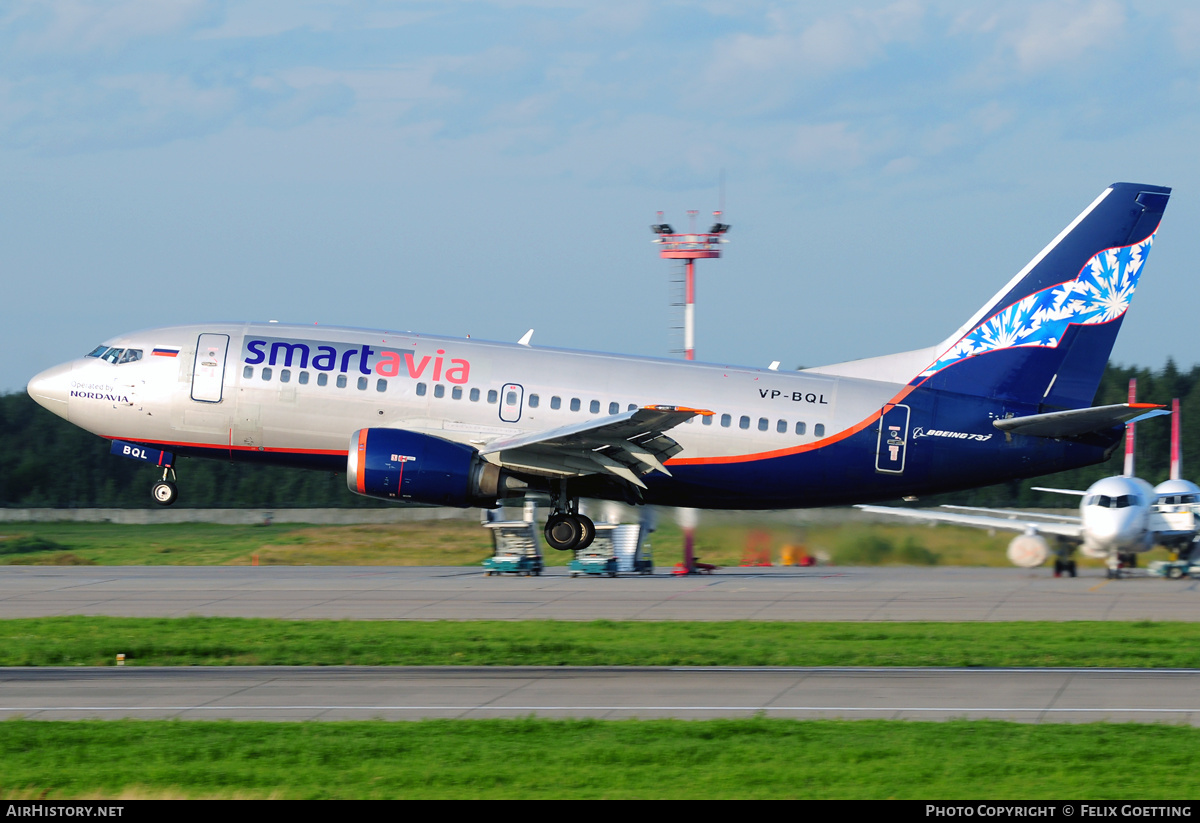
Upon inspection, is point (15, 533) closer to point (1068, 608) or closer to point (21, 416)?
point (21, 416)

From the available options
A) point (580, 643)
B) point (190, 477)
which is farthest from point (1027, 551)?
point (190, 477)

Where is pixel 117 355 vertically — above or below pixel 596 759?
above

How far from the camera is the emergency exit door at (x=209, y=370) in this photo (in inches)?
1161

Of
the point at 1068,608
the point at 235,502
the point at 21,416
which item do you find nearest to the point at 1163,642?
the point at 1068,608

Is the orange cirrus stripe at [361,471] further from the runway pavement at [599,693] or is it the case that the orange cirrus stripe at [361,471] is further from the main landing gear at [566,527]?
the runway pavement at [599,693]

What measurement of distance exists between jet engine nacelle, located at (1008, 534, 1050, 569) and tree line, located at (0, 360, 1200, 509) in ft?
71.7

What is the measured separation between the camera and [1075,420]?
28969 millimetres

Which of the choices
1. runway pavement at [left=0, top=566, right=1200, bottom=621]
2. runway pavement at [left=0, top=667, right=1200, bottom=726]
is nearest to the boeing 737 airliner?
runway pavement at [left=0, top=566, right=1200, bottom=621]

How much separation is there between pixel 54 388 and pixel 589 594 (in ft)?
47.1

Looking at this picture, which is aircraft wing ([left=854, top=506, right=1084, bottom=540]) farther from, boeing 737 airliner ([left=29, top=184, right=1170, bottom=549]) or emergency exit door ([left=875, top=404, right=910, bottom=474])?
emergency exit door ([left=875, top=404, right=910, bottom=474])

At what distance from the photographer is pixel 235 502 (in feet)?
235

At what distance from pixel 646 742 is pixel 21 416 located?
72015mm

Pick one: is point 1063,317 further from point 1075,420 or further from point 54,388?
point 54,388

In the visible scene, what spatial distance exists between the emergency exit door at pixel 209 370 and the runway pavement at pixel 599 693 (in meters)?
8.04
